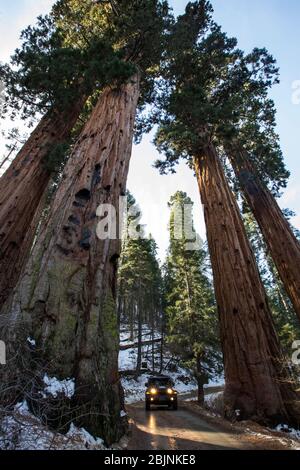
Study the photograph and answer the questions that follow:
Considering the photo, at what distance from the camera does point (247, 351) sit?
8.91 meters

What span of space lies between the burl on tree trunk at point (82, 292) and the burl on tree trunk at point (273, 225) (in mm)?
7544

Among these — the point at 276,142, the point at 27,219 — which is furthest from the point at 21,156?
the point at 276,142

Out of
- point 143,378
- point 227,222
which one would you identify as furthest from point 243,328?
point 143,378

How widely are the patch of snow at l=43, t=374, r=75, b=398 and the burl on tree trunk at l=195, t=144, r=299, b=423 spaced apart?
624 cm

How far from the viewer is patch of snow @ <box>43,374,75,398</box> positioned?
3.65 meters

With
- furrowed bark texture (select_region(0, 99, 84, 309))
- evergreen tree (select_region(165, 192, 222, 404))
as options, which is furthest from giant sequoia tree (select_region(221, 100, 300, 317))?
evergreen tree (select_region(165, 192, 222, 404))

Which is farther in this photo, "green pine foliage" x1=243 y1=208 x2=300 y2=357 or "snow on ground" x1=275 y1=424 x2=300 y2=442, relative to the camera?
"green pine foliage" x1=243 y1=208 x2=300 y2=357

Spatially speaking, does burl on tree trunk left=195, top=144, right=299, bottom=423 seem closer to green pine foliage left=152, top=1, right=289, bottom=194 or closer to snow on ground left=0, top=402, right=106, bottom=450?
green pine foliage left=152, top=1, right=289, bottom=194

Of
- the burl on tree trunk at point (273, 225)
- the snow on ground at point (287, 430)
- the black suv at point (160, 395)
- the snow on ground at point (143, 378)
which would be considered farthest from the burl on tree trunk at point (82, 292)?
the snow on ground at point (143, 378)

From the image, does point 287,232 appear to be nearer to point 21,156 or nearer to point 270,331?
point 270,331

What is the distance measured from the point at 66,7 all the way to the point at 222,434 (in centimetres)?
1451

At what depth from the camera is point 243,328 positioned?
30.3 feet

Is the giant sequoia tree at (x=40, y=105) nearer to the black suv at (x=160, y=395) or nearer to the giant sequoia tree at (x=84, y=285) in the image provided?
the giant sequoia tree at (x=84, y=285)

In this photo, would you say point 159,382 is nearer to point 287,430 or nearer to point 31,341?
point 287,430
